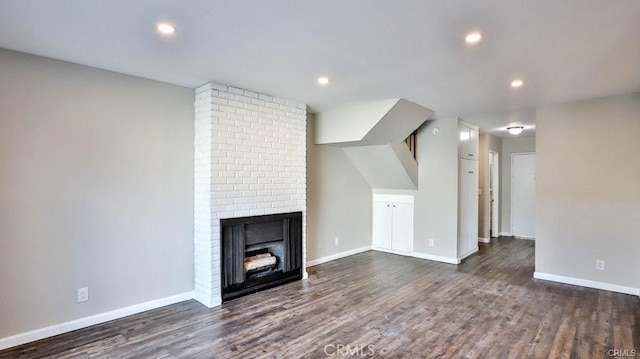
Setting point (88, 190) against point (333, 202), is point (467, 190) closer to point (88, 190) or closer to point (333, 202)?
point (333, 202)

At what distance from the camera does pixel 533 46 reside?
2518mm

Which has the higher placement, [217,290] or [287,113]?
[287,113]

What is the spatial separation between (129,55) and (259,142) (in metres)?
1.62

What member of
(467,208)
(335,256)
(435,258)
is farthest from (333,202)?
(467,208)

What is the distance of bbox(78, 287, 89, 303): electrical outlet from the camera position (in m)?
3.02

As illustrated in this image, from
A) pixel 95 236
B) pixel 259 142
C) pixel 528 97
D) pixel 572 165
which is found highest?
pixel 528 97

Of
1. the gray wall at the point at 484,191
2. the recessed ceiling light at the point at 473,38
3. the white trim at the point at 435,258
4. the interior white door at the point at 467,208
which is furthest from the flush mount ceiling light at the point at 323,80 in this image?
the gray wall at the point at 484,191

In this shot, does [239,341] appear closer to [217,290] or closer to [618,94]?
[217,290]

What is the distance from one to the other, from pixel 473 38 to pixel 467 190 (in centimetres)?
393

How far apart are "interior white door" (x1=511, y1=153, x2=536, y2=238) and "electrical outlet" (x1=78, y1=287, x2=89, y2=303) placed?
812cm

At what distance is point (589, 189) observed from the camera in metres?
4.14

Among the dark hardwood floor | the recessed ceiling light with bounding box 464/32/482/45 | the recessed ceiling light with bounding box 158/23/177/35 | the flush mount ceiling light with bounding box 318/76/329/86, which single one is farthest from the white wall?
the recessed ceiling light with bounding box 158/23/177/35

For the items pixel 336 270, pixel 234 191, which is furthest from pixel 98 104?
pixel 336 270

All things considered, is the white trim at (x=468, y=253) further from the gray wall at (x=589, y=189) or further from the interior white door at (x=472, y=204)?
the gray wall at (x=589, y=189)
